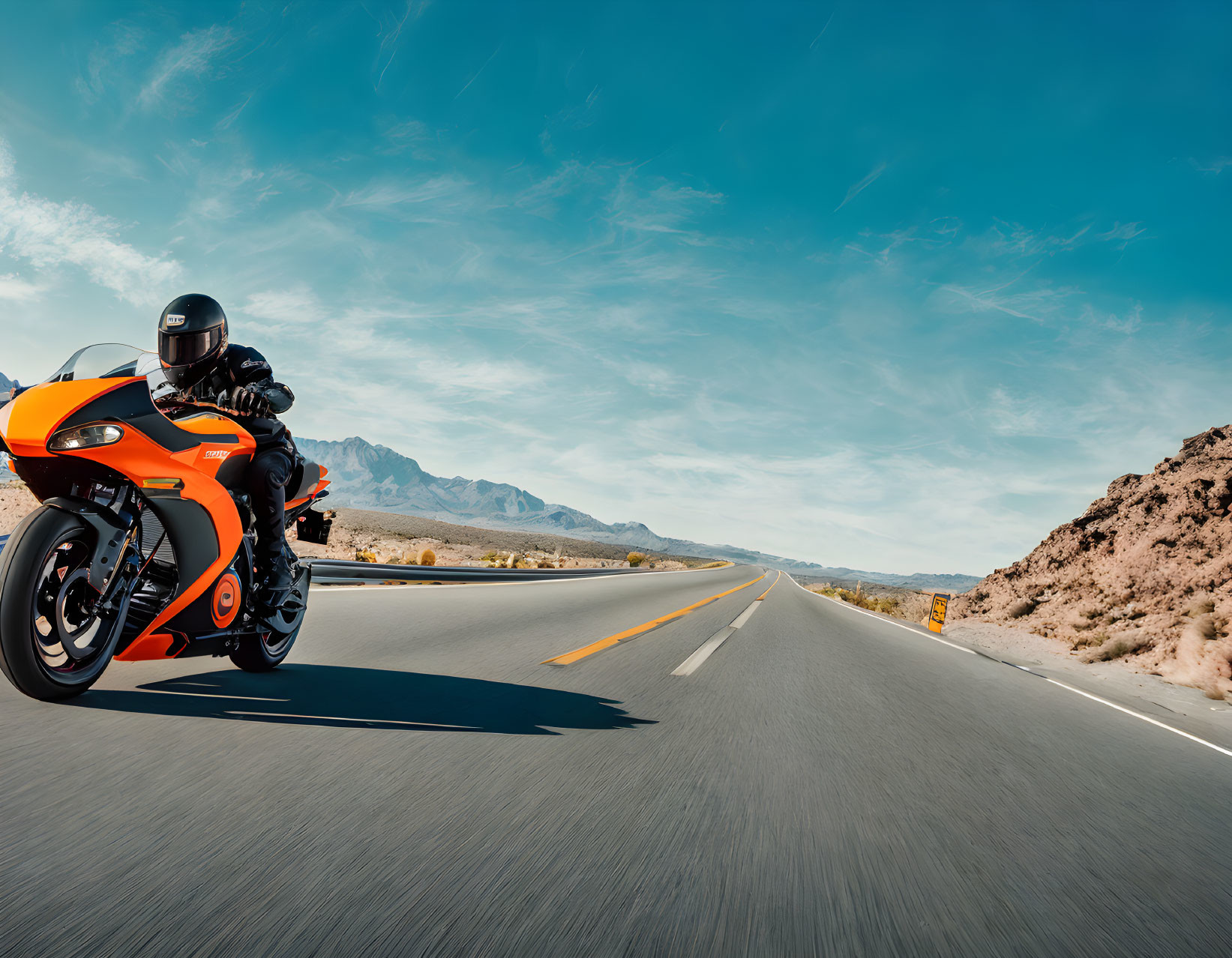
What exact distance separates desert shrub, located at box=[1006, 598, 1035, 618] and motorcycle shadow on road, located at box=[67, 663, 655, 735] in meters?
18.8

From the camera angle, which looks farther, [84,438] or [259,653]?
[259,653]

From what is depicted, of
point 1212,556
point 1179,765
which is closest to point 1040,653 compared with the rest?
point 1212,556

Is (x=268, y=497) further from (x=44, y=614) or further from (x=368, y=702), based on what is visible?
(x=368, y=702)

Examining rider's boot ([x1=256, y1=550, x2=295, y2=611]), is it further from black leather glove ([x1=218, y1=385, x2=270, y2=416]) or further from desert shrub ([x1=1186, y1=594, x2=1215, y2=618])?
desert shrub ([x1=1186, y1=594, x2=1215, y2=618])

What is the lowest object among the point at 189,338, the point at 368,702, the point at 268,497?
the point at 368,702

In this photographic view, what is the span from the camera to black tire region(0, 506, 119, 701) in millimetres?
2863

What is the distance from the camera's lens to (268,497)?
4.30 metres

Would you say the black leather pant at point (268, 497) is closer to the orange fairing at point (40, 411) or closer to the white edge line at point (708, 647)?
the orange fairing at point (40, 411)

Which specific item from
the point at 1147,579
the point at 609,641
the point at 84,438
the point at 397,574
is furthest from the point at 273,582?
the point at 1147,579

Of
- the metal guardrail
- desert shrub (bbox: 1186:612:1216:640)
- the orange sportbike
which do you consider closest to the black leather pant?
the orange sportbike

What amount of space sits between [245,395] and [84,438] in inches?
46.8

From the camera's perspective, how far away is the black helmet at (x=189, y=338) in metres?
4.09

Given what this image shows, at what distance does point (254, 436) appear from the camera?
441 centimetres

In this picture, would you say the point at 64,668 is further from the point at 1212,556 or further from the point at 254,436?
the point at 1212,556
